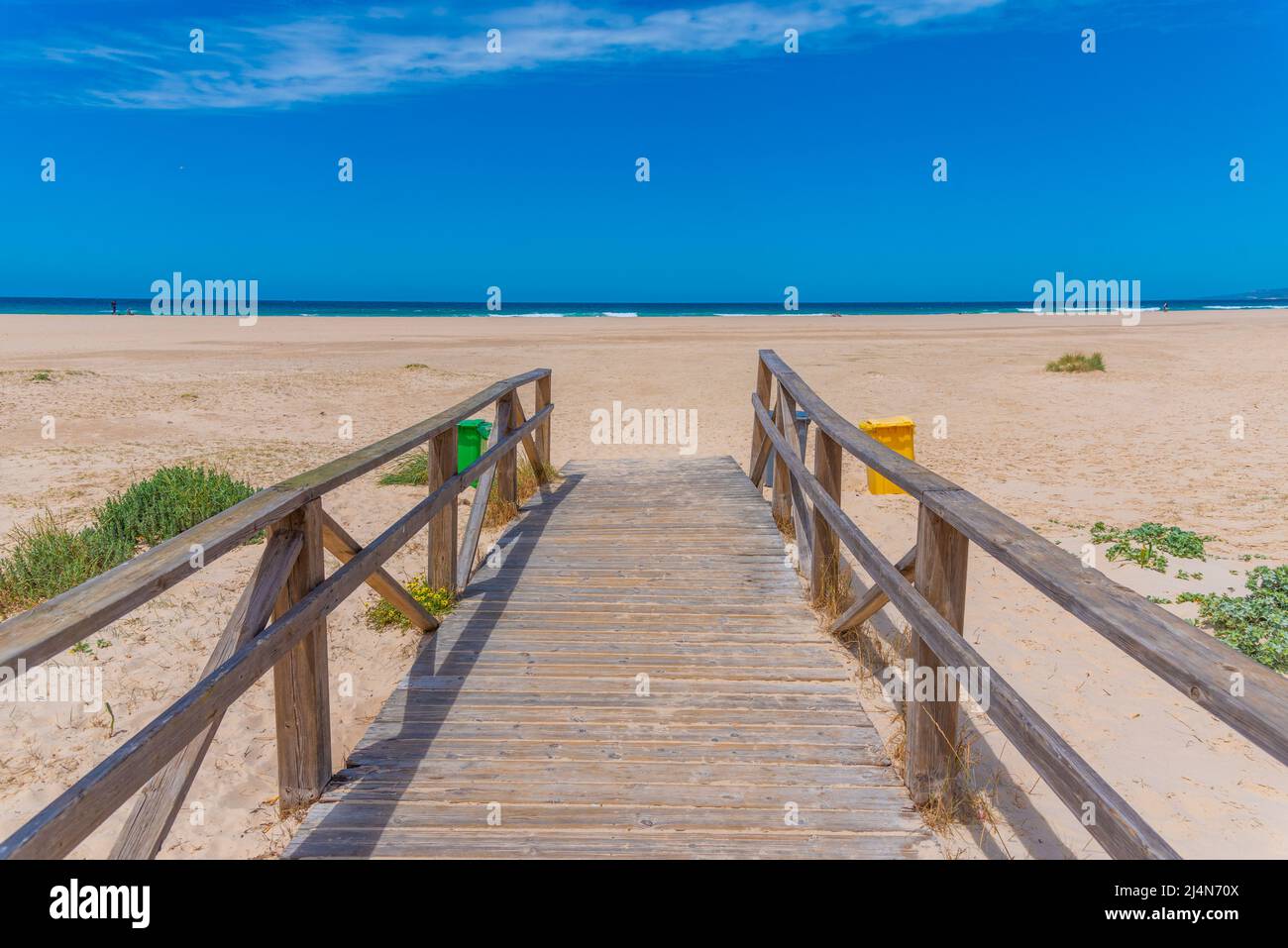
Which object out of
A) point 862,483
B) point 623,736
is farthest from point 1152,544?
point 623,736

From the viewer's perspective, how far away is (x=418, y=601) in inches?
185

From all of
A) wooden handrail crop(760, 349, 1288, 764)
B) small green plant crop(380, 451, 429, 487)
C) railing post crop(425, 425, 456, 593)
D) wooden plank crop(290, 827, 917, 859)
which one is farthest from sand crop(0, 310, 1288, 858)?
wooden handrail crop(760, 349, 1288, 764)

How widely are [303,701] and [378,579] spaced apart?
86 cm

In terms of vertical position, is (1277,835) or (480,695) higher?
(480,695)

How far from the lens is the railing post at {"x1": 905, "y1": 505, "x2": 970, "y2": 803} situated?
9.57ft

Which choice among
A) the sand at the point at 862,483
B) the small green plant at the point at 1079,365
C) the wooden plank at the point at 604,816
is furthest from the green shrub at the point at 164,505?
the small green plant at the point at 1079,365

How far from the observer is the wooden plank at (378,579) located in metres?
3.49

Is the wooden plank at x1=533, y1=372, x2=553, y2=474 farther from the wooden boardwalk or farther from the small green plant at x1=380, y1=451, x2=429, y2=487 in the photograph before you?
the wooden boardwalk

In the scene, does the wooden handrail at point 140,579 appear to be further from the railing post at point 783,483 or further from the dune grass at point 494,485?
the railing post at point 783,483

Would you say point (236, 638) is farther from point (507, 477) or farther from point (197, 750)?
point (507, 477)

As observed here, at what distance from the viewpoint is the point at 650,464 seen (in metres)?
9.62

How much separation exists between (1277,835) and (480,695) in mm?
3242

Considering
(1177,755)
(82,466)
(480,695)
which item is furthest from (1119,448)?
(82,466)
